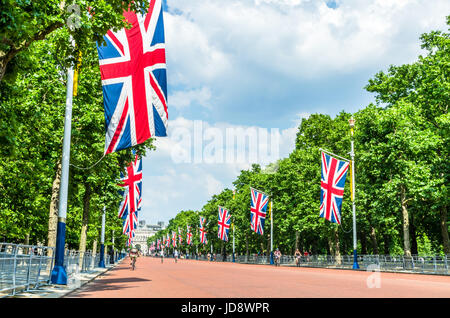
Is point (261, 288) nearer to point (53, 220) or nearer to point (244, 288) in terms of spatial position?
point (244, 288)

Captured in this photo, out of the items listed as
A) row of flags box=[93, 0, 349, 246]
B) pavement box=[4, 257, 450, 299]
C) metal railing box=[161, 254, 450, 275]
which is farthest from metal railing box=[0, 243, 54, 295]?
metal railing box=[161, 254, 450, 275]

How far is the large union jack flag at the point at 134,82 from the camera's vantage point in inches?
525

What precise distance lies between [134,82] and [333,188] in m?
24.1

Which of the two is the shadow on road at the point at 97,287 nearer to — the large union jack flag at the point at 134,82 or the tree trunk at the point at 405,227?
the large union jack flag at the point at 134,82

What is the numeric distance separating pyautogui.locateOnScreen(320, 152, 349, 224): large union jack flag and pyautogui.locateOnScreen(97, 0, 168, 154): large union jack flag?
23.0 meters

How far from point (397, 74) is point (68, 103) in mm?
36466

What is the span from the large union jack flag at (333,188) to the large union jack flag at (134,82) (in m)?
23.0

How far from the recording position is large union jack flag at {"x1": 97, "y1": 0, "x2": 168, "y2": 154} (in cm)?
1334

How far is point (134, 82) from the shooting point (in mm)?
13812

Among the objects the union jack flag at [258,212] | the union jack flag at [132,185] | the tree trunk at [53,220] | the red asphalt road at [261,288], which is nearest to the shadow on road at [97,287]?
the red asphalt road at [261,288]

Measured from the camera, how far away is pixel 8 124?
37.6 feet
